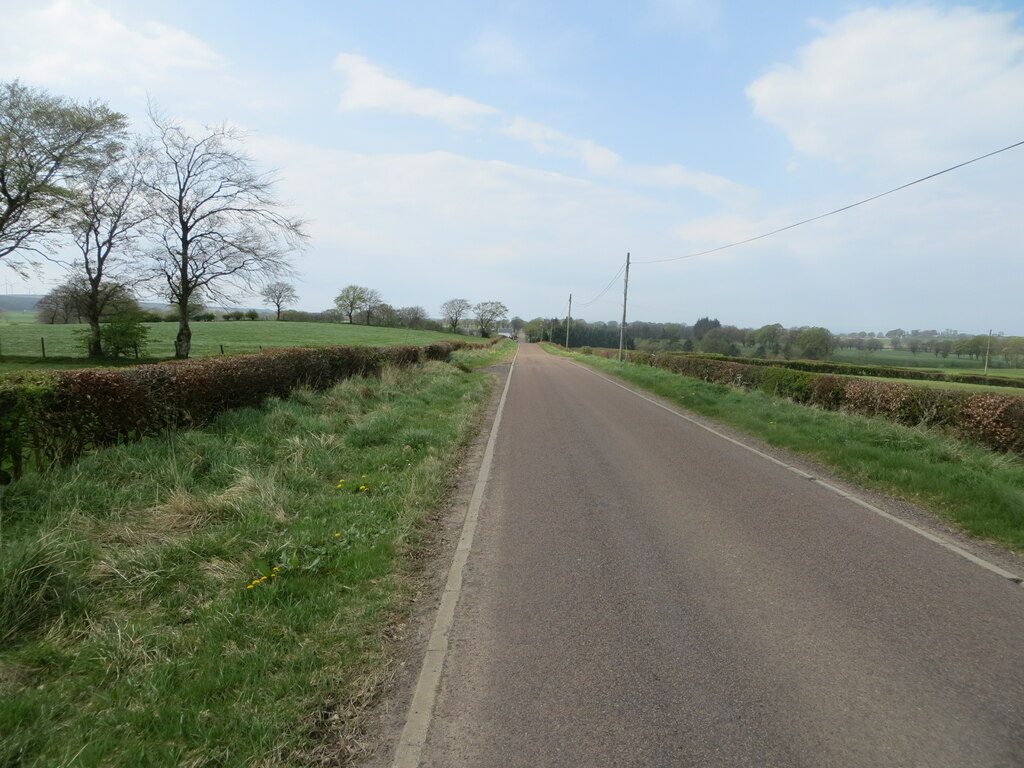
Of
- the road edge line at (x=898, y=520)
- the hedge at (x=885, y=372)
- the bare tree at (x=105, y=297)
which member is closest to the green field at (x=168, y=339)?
the bare tree at (x=105, y=297)

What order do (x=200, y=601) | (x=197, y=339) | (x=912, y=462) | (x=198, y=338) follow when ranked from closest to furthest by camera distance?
(x=200, y=601) < (x=912, y=462) < (x=197, y=339) < (x=198, y=338)

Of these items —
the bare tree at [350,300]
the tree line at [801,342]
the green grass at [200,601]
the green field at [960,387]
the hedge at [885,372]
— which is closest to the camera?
the green grass at [200,601]

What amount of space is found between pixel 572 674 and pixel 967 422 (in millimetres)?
10519

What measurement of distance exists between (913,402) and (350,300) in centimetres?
10867

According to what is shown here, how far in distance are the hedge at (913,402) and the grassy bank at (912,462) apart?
648mm

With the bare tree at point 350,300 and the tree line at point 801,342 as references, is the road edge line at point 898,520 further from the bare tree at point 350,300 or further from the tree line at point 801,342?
the bare tree at point 350,300

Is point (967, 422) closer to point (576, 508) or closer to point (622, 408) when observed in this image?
point (622, 408)

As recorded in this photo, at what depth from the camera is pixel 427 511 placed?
561 cm

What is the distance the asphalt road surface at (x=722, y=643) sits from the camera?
242 centimetres

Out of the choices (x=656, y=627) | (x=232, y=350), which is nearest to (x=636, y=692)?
(x=656, y=627)

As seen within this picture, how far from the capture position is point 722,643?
322cm

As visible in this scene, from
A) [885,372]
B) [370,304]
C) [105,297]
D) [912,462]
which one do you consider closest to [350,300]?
[370,304]

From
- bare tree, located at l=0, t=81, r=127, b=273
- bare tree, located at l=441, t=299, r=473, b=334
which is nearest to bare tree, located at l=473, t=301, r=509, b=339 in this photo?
bare tree, located at l=441, t=299, r=473, b=334

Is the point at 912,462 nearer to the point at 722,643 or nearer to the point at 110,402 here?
the point at 722,643
